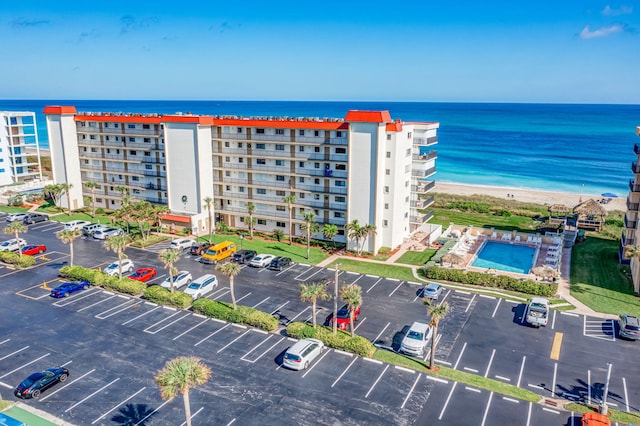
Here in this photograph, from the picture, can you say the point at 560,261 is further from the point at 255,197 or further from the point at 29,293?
the point at 29,293

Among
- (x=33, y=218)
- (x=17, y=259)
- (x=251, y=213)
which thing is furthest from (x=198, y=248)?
(x=33, y=218)

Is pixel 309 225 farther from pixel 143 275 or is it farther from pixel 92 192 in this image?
pixel 92 192

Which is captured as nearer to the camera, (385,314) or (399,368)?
(399,368)

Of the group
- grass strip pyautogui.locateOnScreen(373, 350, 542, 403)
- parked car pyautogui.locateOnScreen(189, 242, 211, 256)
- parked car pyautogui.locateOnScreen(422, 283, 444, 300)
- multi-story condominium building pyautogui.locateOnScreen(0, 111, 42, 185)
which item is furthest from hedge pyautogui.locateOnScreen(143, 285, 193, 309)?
multi-story condominium building pyautogui.locateOnScreen(0, 111, 42, 185)

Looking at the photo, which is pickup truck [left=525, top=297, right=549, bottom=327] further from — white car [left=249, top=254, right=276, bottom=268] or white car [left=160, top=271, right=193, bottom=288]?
white car [left=160, top=271, right=193, bottom=288]

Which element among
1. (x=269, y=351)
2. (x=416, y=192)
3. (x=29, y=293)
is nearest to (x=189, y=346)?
(x=269, y=351)

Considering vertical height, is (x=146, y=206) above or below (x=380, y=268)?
above

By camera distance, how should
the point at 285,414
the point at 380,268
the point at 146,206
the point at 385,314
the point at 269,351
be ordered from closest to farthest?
the point at 285,414 → the point at 269,351 → the point at 385,314 → the point at 380,268 → the point at 146,206
